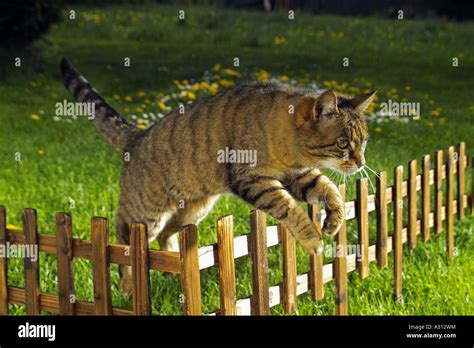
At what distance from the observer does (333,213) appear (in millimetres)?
4207

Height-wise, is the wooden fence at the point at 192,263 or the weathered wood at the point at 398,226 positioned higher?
the weathered wood at the point at 398,226

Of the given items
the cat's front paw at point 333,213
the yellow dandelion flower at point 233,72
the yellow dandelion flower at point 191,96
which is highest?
the yellow dandelion flower at point 233,72

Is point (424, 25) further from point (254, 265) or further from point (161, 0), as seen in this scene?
point (254, 265)

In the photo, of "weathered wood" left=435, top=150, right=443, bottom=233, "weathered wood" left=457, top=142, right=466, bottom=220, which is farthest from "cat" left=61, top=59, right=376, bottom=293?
"weathered wood" left=457, top=142, right=466, bottom=220

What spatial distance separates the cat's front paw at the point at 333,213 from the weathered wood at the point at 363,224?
0.69 meters

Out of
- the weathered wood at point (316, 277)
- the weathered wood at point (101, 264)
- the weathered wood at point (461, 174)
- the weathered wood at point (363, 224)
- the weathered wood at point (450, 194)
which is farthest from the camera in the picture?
the weathered wood at point (461, 174)

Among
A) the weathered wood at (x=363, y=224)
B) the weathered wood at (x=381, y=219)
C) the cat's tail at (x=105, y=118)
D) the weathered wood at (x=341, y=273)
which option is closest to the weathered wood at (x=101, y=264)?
the cat's tail at (x=105, y=118)

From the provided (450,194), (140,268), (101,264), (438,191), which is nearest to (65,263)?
(101,264)

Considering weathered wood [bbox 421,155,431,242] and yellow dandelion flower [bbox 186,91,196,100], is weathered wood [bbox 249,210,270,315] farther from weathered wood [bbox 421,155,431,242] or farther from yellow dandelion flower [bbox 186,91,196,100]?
yellow dandelion flower [bbox 186,91,196,100]

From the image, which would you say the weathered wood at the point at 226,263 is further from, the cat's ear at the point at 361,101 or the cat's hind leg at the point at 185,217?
the cat's ear at the point at 361,101

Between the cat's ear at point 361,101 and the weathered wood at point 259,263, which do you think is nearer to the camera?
the weathered wood at point 259,263

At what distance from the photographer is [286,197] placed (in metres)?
4.05

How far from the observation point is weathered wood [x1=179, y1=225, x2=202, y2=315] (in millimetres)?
3381

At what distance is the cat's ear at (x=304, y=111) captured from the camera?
400 cm
